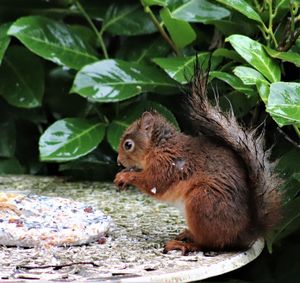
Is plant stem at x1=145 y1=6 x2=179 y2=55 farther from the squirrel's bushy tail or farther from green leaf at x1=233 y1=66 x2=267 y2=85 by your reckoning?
the squirrel's bushy tail

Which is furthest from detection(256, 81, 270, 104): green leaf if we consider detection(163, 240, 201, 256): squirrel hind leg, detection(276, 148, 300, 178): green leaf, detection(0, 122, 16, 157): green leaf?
detection(0, 122, 16, 157): green leaf

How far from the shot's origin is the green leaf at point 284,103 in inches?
73.5

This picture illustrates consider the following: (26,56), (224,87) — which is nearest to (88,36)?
(26,56)

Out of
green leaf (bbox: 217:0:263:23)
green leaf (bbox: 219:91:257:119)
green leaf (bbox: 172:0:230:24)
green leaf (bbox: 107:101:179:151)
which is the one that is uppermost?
green leaf (bbox: 217:0:263:23)

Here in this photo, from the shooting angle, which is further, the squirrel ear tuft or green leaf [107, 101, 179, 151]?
green leaf [107, 101, 179, 151]

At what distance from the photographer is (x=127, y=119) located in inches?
109

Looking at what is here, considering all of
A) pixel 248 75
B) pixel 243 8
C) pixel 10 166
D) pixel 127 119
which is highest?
pixel 243 8

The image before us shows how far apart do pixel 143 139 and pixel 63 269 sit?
479 millimetres

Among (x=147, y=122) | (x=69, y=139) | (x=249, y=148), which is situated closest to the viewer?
(x=249, y=148)

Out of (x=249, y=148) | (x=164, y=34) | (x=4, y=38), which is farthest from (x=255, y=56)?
(x=4, y=38)

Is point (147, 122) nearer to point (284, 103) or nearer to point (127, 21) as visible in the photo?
point (284, 103)

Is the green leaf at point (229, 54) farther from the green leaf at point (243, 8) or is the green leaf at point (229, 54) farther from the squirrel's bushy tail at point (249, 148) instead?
the squirrel's bushy tail at point (249, 148)

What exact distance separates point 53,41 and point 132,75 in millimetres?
372

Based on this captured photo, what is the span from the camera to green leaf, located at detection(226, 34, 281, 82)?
217cm
